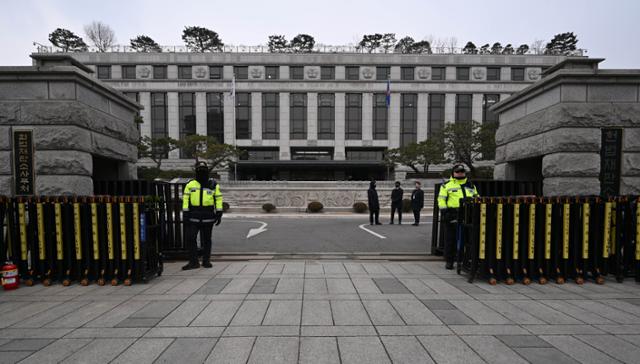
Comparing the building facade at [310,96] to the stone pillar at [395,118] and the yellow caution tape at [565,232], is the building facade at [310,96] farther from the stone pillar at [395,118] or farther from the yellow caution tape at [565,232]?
the yellow caution tape at [565,232]

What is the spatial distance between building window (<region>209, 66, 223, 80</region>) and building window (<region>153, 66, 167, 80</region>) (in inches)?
286

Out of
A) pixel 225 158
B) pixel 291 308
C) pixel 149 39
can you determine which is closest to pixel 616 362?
pixel 291 308

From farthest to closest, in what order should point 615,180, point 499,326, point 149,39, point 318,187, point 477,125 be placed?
point 149,39 < point 477,125 < point 318,187 < point 615,180 < point 499,326

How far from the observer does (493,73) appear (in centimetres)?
4584

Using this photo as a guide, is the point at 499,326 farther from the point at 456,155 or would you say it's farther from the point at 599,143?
the point at 456,155

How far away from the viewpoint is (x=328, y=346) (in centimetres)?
310

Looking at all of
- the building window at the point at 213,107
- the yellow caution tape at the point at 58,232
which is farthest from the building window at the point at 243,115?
the yellow caution tape at the point at 58,232

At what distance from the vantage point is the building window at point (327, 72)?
149ft

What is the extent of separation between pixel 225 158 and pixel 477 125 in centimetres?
2988

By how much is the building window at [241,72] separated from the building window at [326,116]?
40.5 ft

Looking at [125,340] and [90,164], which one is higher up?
[90,164]

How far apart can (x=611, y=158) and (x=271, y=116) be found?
42.5 meters

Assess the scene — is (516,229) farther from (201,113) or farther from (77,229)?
(201,113)

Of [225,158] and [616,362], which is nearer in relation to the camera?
[616,362]
